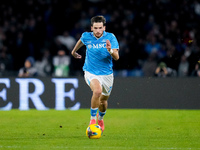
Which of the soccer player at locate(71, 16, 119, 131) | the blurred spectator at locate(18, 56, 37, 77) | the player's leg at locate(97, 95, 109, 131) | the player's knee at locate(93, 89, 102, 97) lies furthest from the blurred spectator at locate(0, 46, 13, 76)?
the player's knee at locate(93, 89, 102, 97)

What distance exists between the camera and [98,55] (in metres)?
8.84

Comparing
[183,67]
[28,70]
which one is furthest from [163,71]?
[28,70]

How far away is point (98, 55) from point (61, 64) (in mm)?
7124

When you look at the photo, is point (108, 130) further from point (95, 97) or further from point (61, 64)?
point (61, 64)

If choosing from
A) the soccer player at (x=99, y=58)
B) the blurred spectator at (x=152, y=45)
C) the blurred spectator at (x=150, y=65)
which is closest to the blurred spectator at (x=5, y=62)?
the blurred spectator at (x=150, y=65)

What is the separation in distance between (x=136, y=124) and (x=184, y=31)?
24.3ft

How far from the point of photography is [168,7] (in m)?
18.6

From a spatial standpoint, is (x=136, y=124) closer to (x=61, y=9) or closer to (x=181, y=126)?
(x=181, y=126)

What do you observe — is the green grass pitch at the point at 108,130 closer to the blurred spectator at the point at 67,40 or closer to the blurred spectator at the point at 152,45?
the blurred spectator at the point at 152,45

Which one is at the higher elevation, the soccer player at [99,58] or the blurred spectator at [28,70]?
the soccer player at [99,58]

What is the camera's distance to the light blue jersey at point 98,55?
28.9 feet

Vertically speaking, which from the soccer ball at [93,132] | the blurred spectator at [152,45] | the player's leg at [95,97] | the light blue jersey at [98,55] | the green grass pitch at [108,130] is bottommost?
the green grass pitch at [108,130]

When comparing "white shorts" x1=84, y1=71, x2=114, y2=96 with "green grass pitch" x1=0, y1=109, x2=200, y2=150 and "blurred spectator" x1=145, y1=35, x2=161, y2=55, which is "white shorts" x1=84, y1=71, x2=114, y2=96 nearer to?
"green grass pitch" x1=0, y1=109, x2=200, y2=150

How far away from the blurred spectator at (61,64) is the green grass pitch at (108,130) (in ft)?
6.09
